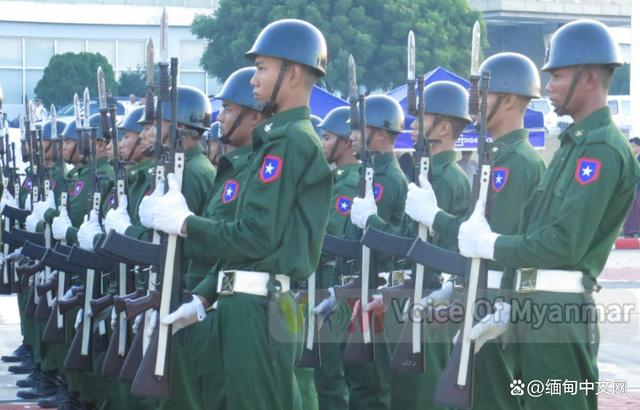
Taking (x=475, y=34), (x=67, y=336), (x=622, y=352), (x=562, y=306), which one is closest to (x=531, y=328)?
(x=562, y=306)

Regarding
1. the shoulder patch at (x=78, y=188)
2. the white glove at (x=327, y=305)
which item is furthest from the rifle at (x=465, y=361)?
the shoulder patch at (x=78, y=188)

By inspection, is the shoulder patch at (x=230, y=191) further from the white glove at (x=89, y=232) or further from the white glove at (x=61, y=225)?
the white glove at (x=61, y=225)

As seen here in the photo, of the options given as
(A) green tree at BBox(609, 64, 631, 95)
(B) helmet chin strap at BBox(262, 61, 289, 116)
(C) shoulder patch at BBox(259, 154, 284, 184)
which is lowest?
(A) green tree at BBox(609, 64, 631, 95)

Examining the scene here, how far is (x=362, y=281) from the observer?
7.90 meters

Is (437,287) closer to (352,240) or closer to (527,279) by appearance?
(352,240)

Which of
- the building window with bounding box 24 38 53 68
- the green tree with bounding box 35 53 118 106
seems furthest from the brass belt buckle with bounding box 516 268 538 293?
the building window with bounding box 24 38 53 68

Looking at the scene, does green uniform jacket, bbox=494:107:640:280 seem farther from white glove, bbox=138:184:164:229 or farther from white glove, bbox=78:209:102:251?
white glove, bbox=78:209:102:251

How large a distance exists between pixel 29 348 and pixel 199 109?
5130 millimetres

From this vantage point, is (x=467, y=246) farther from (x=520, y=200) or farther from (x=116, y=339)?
(x=116, y=339)

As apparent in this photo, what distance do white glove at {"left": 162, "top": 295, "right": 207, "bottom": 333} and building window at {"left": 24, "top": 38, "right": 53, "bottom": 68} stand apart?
55.7 meters

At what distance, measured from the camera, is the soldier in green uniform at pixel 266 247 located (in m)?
5.57

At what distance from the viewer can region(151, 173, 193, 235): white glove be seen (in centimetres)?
569

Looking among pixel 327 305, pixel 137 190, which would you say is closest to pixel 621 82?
pixel 327 305

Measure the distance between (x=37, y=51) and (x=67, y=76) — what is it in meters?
14.3
